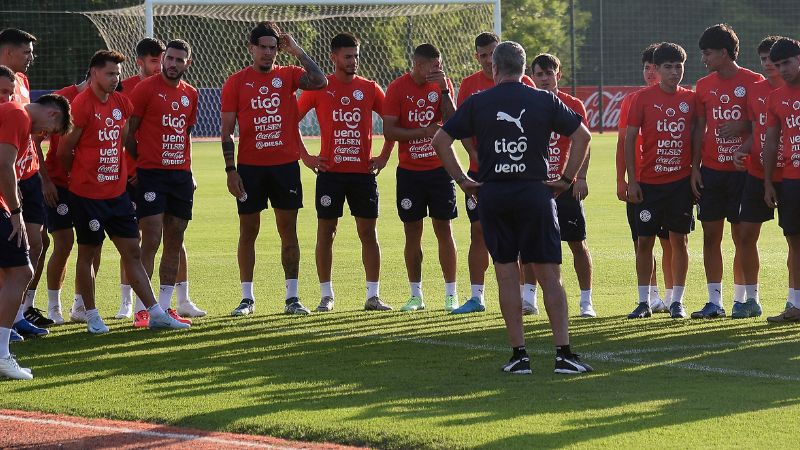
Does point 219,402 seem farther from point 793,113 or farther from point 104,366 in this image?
point 793,113

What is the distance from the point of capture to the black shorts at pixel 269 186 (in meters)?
11.8

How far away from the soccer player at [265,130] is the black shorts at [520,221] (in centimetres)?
353

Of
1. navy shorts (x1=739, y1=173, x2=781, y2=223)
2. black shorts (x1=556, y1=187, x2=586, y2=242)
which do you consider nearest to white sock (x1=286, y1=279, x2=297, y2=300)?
black shorts (x1=556, y1=187, x2=586, y2=242)

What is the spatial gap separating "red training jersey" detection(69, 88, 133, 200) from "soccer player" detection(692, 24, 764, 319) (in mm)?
4949

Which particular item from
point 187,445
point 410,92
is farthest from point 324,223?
point 187,445

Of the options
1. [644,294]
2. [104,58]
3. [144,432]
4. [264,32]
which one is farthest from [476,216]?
[144,432]

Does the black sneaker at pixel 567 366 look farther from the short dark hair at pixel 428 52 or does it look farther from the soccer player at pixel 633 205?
the short dark hair at pixel 428 52

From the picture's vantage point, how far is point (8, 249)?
868cm

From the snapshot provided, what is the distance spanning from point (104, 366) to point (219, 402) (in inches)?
66.5

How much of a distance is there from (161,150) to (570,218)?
3.68 metres

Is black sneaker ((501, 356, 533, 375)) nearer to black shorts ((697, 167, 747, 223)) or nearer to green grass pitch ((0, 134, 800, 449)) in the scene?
green grass pitch ((0, 134, 800, 449))

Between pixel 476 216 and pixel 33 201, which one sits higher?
pixel 33 201

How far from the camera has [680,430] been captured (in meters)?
6.80

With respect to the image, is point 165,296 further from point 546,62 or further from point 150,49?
point 546,62
